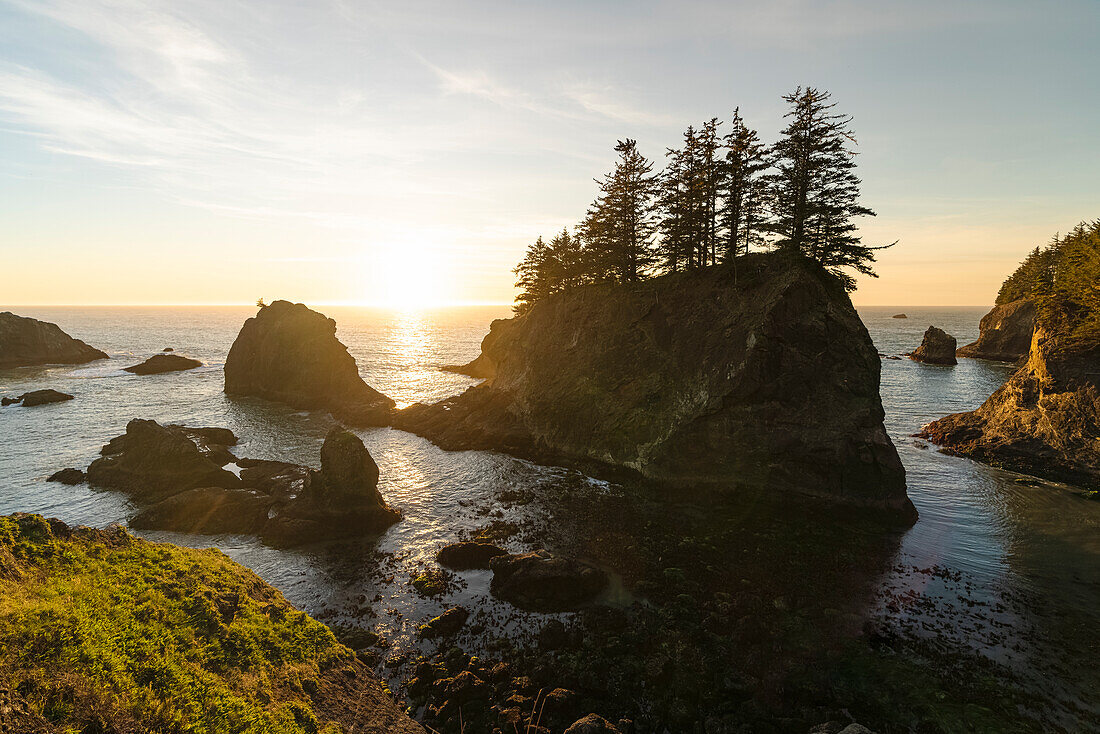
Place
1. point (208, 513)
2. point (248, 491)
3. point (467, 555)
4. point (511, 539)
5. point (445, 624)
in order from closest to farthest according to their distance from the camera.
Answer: point (445, 624) < point (467, 555) < point (511, 539) < point (208, 513) < point (248, 491)

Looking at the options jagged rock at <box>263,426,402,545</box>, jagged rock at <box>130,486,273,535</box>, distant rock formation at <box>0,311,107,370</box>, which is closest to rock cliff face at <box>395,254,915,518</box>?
jagged rock at <box>263,426,402,545</box>

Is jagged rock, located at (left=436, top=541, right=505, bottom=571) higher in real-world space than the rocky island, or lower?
lower

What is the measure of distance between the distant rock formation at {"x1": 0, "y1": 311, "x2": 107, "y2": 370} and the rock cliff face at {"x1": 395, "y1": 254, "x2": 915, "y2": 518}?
103 meters

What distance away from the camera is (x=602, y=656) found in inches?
670

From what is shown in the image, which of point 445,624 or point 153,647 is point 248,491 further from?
point 153,647

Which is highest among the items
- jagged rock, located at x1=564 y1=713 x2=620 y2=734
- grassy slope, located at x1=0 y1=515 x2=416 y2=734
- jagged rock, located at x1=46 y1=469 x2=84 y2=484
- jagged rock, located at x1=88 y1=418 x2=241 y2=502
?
grassy slope, located at x1=0 y1=515 x2=416 y2=734

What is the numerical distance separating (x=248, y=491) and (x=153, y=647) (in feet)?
83.5

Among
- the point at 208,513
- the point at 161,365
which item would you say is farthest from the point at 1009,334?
the point at 161,365

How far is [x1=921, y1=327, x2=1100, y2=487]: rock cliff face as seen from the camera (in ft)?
109

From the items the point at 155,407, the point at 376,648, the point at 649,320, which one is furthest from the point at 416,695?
the point at 155,407

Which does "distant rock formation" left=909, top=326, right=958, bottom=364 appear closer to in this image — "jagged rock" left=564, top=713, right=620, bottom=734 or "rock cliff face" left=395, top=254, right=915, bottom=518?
"rock cliff face" left=395, top=254, right=915, bottom=518

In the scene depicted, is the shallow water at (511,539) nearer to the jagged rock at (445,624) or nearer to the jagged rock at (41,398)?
the jagged rock at (445,624)

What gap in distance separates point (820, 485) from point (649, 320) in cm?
1826

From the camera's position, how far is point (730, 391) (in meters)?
31.6
